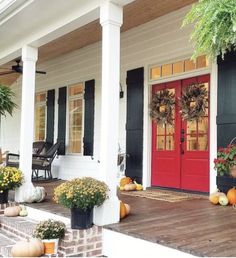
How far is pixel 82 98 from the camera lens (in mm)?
8094

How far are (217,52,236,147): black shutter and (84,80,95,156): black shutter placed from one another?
315cm

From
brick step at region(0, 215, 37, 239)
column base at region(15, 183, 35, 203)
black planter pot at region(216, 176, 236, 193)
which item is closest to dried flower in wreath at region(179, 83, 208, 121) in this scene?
black planter pot at region(216, 176, 236, 193)

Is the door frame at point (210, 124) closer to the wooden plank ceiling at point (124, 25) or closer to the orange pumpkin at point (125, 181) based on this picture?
the orange pumpkin at point (125, 181)

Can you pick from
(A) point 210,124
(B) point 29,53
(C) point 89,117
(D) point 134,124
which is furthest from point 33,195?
(C) point 89,117

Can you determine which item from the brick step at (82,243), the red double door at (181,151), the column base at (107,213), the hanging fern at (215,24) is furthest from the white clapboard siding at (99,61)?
the brick step at (82,243)

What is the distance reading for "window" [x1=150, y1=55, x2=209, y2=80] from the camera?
18.6 feet

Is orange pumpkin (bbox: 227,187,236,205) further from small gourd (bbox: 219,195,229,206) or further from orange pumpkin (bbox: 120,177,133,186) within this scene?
orange pumpkin (bbox: 120,177,133,186)

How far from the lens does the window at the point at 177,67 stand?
224 inches

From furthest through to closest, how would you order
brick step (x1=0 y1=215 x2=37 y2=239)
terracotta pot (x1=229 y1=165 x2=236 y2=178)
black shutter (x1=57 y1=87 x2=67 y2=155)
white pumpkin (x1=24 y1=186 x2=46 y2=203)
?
black shutter (x1=57 y1=87 x2=67 y2=155)
white pumpkin (x1=24 y1=186 x2=46 y2=203)
terracotta pot (x1=229 y1=165 x2=236 y2=178)
brick step (x1=0 y1=215 x2=37 y2=239)

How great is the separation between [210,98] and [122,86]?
80.2 inches

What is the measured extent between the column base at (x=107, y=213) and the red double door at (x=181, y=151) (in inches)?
90.0

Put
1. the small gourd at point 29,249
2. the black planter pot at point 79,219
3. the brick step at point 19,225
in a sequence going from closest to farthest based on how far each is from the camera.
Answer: the small gourd at point 29,249, the black planter pot at point 79,219, the brick step at point 19,225

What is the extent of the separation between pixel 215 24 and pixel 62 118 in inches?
257

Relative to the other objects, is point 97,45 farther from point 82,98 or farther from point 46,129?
point 46,129
